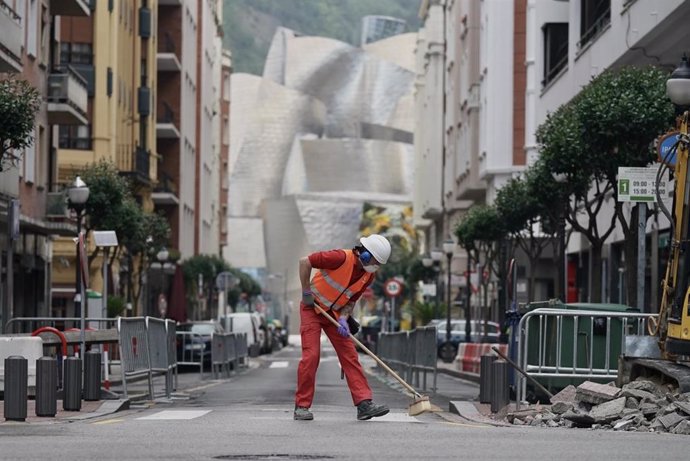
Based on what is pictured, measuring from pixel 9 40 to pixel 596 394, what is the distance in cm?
2302

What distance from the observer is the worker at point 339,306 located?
16.0 meters

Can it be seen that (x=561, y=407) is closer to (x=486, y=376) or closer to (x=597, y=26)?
(x=486, y=376)

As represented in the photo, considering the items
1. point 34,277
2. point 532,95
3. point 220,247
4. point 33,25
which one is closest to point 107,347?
point 33,25

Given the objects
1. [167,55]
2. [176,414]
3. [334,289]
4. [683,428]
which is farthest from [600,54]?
[167,55]

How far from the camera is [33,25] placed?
45125mm

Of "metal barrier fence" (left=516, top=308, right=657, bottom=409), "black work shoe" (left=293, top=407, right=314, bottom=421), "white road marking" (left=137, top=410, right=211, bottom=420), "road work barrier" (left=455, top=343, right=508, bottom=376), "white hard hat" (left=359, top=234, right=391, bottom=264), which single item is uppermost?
"white hard hat" (left=359, top=234, right=391, bottom=264)

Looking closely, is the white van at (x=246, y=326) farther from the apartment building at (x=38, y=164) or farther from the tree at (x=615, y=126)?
the tree at (x=615, y=126)

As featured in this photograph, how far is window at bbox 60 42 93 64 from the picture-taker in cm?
6188

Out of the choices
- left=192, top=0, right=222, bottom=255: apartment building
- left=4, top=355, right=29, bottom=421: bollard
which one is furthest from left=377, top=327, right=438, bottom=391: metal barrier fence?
left=192, top=0, right=222, bottom=255: apartment building

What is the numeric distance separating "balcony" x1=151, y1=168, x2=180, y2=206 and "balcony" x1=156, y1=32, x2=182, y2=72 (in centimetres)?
470

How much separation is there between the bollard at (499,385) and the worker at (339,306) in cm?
242

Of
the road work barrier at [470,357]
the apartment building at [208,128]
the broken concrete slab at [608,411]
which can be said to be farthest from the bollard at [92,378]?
the apartment building at [208,128]

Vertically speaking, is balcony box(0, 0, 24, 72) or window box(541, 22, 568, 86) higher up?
window box(541, 22, 568, 86)

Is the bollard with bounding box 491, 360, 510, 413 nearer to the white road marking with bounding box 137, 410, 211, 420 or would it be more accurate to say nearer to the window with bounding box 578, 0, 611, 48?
the white road marking with bounding box 137, 410, 211, 420
